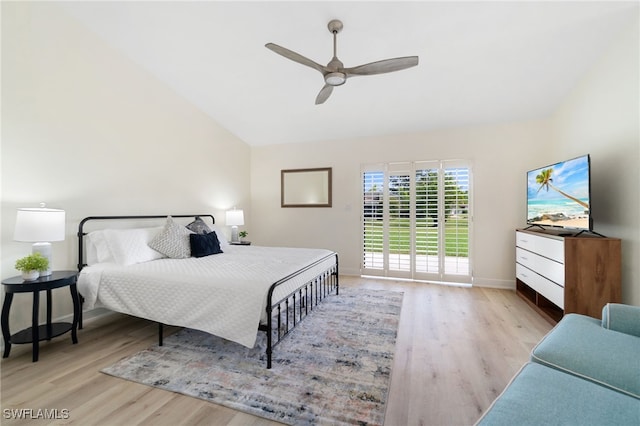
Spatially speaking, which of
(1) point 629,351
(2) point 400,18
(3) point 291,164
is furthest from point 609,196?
(3) point 291,164

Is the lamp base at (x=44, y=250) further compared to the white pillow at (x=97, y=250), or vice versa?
the white pillow at (x=97, y=250)

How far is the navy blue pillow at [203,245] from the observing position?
11.4 ft

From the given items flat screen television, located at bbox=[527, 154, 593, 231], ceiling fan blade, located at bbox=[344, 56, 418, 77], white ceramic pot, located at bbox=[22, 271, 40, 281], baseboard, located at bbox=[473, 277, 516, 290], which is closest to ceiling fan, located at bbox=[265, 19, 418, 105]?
ceiling fan blade, located at bbox=[344, 56, 418, 77]

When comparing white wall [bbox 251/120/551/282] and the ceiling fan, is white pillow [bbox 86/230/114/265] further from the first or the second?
white wall [bbox 251/120/551/282]

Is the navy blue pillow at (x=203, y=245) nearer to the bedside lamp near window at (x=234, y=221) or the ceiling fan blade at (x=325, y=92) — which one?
the bedside lamp near window at (x=234, y=221)

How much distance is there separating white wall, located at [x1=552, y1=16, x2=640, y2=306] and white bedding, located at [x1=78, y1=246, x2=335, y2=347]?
3.13 m

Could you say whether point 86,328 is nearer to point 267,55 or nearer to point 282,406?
point 282,406

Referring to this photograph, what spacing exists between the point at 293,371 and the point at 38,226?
2.48m

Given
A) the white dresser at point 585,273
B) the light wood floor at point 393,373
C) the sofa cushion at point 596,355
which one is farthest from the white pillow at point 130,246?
the white dresser at point 585,273

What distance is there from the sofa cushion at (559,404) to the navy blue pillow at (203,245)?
10.7 ft

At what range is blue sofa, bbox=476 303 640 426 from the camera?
0.98 metres

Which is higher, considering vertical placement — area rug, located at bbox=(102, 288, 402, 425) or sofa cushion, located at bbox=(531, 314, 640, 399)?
sofa cushion, located at bbox=(531, 314, 640, 399)

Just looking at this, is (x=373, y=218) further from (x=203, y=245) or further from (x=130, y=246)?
(x=130, y=246)

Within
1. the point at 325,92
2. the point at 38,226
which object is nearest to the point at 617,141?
the point at 325,92
